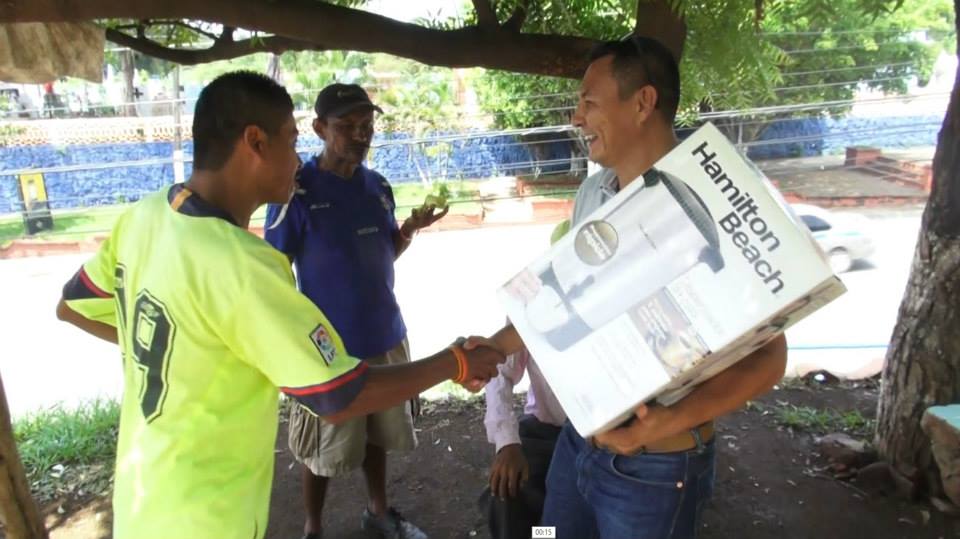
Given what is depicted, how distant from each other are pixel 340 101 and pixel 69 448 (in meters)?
2.76

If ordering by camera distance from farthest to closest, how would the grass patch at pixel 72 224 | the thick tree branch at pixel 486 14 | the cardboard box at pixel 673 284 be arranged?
1. the grass patch at pixel 72 224
2. the thick tree branch at pixel 486 14
3. the cardboard box at pixel 673 284

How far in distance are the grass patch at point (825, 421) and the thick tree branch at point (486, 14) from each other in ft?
9.64

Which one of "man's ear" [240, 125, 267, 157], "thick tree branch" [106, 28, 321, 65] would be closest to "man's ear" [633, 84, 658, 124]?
"man's ear" [240, 125, 267, 157]

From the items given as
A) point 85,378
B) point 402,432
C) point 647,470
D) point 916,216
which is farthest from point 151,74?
point 647,470

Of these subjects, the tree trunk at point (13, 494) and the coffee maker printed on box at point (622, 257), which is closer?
the coffee maker printed on box at point (622, 257)

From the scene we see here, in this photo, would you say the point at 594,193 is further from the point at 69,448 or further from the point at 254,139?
the point at 69,448

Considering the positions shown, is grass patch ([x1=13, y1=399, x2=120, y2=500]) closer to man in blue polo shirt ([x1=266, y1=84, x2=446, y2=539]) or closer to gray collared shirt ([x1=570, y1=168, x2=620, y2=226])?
man in blue polo shirt ([x1=266, y1=84, x2=446, y2=539])

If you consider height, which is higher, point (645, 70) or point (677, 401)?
point (645, 70)

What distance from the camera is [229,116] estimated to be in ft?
5.05

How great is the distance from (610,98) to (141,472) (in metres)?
1.29

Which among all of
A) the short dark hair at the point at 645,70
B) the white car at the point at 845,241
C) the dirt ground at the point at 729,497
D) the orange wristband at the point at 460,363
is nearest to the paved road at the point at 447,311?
the white car at the point at 845,241

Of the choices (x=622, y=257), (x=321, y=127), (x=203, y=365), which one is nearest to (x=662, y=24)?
(x=622, y=257)

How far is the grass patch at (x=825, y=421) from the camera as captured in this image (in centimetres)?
398

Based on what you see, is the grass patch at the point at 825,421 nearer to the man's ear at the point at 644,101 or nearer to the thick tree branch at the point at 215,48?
the man's ear at the point at 644,101
